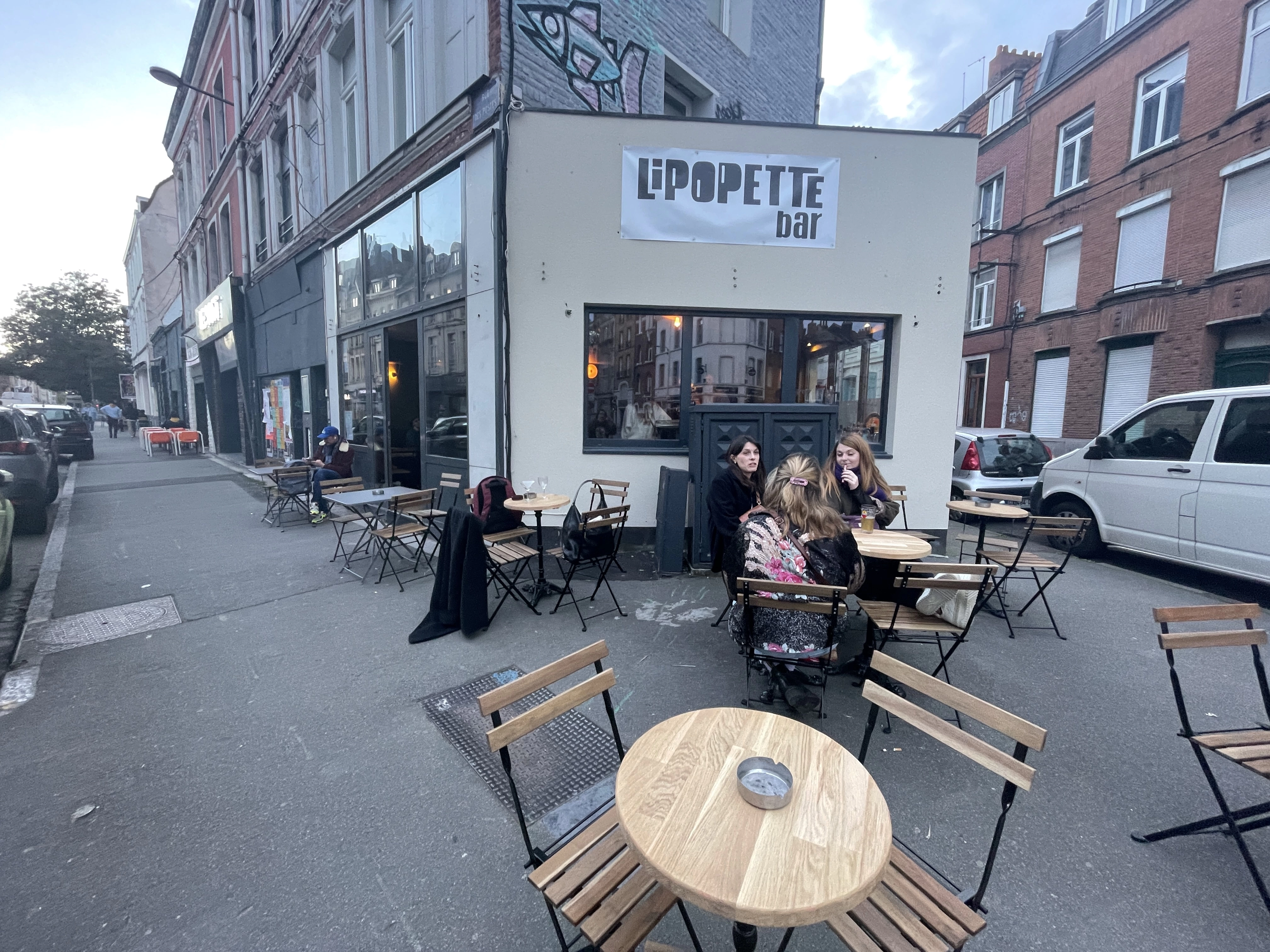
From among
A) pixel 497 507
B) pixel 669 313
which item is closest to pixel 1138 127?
pixel 669 313

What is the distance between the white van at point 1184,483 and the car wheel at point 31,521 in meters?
12.7

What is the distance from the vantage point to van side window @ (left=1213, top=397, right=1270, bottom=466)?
516 centimetres

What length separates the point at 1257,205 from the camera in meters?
12.1

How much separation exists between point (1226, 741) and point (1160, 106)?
1932cm

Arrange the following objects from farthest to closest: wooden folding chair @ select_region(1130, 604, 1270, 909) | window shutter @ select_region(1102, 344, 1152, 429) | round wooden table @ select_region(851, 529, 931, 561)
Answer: window shutter @ select_region(1102, 344, 1152, 429) < round wooden table @ select_region(851, 529, 931, 561) < wooden folding chair @ select_region(1130, 604, 1270, 909)

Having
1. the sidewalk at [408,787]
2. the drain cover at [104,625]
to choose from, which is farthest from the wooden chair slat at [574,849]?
the drain cover at [104,625]

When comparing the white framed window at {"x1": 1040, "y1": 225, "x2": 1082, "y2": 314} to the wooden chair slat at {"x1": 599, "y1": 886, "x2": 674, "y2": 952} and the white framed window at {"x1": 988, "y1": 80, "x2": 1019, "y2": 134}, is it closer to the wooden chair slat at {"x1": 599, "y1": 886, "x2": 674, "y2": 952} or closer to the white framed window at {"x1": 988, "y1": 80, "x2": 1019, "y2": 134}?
the white framed window at {"x1": 988, "y1": 80, "x2": 1019, "y2": 134}

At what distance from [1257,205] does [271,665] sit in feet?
63.8

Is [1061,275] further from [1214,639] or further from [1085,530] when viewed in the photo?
[1214,639]

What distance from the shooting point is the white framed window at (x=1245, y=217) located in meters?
12.0

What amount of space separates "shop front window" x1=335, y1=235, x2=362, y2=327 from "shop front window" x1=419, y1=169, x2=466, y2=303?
2.28 metres

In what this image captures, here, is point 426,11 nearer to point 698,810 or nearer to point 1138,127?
point 698,810

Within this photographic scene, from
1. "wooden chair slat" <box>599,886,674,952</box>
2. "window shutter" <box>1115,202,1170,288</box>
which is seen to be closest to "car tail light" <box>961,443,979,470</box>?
"wooden chair slat" <box>599,886,674,952</box>

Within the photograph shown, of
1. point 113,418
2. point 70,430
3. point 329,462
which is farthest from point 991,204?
point 113,418
